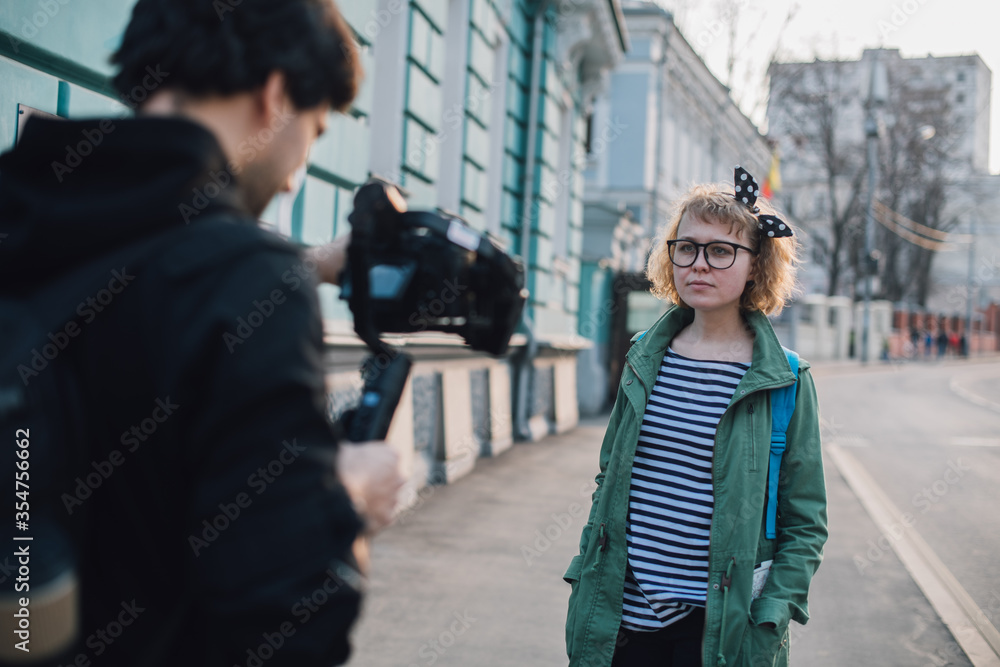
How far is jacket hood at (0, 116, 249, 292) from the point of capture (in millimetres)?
965

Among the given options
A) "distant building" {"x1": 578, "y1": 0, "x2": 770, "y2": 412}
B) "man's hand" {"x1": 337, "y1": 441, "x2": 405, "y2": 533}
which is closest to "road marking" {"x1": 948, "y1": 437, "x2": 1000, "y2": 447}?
"distant building" {"x1": 578, "y1": 0, "x2": 770, "y2": 412}

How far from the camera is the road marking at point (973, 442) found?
42.1 feet

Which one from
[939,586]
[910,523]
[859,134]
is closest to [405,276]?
[939,586]

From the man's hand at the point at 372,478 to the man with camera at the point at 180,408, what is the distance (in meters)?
0.06

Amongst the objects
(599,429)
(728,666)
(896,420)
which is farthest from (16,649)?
(896,420)

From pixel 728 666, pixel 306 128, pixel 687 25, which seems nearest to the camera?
pixel 306 128

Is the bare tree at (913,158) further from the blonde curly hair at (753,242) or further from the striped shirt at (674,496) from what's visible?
the striped shirt at (674,496)

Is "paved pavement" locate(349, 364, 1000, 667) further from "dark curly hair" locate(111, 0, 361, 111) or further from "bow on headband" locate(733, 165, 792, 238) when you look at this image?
"dark curly hair" locate(111, 0, 361, 111)

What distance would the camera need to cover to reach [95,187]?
992 mm

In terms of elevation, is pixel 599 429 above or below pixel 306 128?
below

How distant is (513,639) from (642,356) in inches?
90.6

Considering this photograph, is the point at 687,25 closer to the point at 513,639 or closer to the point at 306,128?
the point at 513,639

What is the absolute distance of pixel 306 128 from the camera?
119cm

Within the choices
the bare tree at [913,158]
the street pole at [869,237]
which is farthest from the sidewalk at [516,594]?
the bare tree at [913,158]
